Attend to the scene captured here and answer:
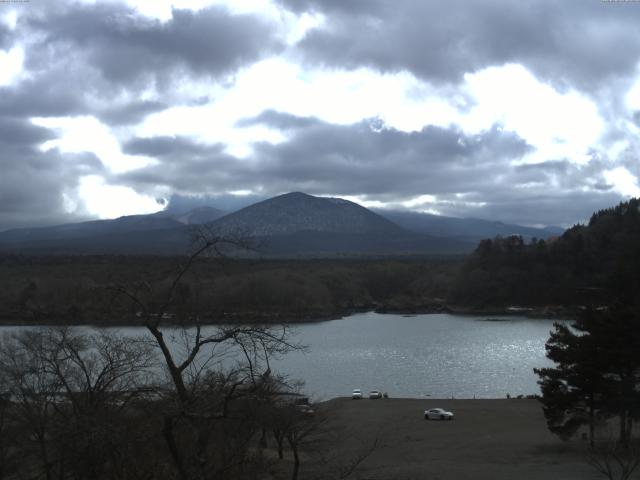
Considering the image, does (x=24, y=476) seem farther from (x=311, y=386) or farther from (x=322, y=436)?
(x=311, y=386)

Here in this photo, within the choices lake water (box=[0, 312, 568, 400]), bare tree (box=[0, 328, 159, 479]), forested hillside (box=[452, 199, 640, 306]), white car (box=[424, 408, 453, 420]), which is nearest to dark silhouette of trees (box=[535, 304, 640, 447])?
white car (box=[424, 408, 453, 420])

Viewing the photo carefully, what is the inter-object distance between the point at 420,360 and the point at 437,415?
1774 cm

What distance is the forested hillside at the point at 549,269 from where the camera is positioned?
3575 inches

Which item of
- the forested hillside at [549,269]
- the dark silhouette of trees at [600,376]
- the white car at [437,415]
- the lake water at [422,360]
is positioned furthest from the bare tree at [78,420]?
the forested hillside at [549,269]

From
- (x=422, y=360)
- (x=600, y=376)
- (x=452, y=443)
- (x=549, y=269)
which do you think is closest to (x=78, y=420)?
(x=600, y=376)

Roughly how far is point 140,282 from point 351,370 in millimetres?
36899

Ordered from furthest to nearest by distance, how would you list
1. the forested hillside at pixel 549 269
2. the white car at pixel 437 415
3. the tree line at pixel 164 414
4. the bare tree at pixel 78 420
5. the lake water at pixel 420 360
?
the forested hillside at pixel 549 269 → the lake water at pixel 420 360 → the white car at pixel 437 415 → the bare tree at pixel 78 420 → the tree line at pixel 164 414

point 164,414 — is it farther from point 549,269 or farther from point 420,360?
point 549,269

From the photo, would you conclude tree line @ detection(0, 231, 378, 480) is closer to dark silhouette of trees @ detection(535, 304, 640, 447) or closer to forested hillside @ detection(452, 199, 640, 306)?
dark silhouette of trees @ detection(535, 304, 640, 447)

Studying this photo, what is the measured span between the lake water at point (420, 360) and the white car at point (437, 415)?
6.06m

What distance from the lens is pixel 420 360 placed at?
46156mm

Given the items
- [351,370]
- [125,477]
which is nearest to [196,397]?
[125,477]

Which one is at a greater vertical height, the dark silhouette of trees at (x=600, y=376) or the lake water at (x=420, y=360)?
the dark silhouette of trees at (x=600, y=376)

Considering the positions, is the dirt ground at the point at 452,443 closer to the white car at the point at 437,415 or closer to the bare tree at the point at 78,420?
the white car at the point at 437,415
